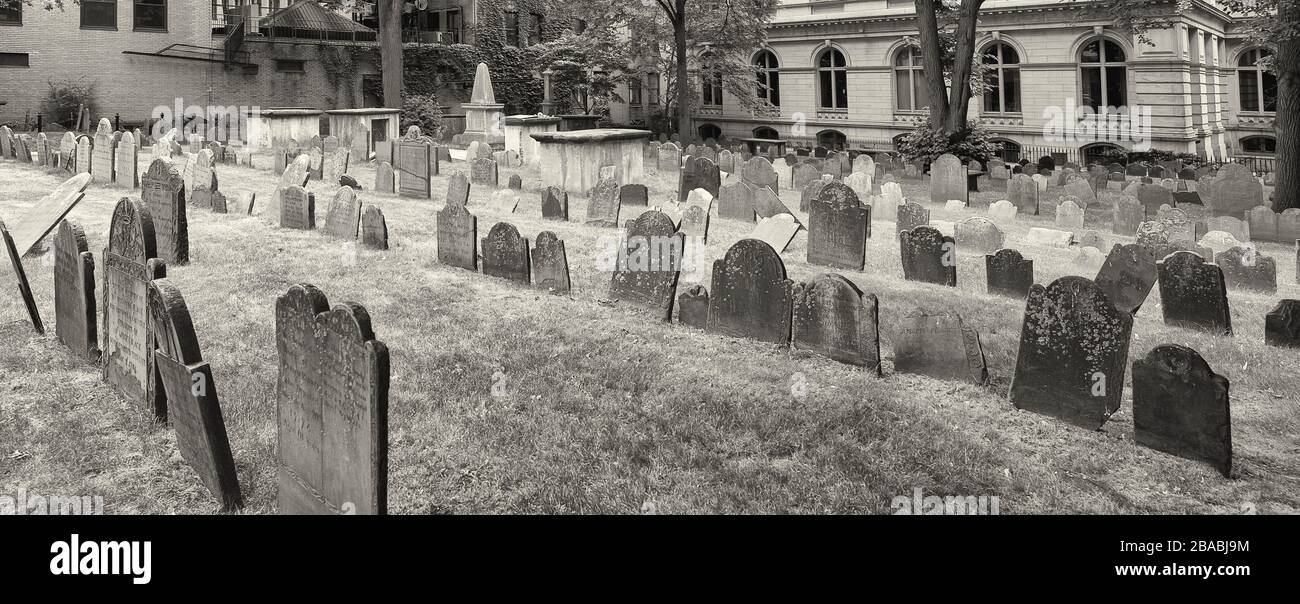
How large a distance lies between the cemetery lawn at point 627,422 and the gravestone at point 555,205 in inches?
164

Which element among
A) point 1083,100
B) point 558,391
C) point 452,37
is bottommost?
point 558,391

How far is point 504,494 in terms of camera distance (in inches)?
169

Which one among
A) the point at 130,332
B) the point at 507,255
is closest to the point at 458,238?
the point at 507,255

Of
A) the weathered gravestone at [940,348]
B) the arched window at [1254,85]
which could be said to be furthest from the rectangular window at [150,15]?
the arched window at [1254,85]

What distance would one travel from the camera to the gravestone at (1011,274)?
8.14 meters

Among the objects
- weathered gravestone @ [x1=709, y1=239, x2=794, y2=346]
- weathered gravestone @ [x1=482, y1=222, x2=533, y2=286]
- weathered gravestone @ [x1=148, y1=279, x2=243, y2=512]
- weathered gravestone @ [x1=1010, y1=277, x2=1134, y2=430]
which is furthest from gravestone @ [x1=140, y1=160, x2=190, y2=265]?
weathered gravestone @ [x1=1010, y1=277, x2=1134, y2=430]

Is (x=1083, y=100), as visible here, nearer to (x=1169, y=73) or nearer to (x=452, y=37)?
(x=1169, y=73)

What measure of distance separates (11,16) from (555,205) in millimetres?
28031

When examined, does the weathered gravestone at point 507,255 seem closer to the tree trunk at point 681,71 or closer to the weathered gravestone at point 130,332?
the weathered gravestone at point 130,332

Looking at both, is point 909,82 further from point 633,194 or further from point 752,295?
point 752,295

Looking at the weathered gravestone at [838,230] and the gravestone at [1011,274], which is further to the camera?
the weathered gravestone at [838,230]

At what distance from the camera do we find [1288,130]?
51.0ft

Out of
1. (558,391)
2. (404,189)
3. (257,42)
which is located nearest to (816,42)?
(257,42)
